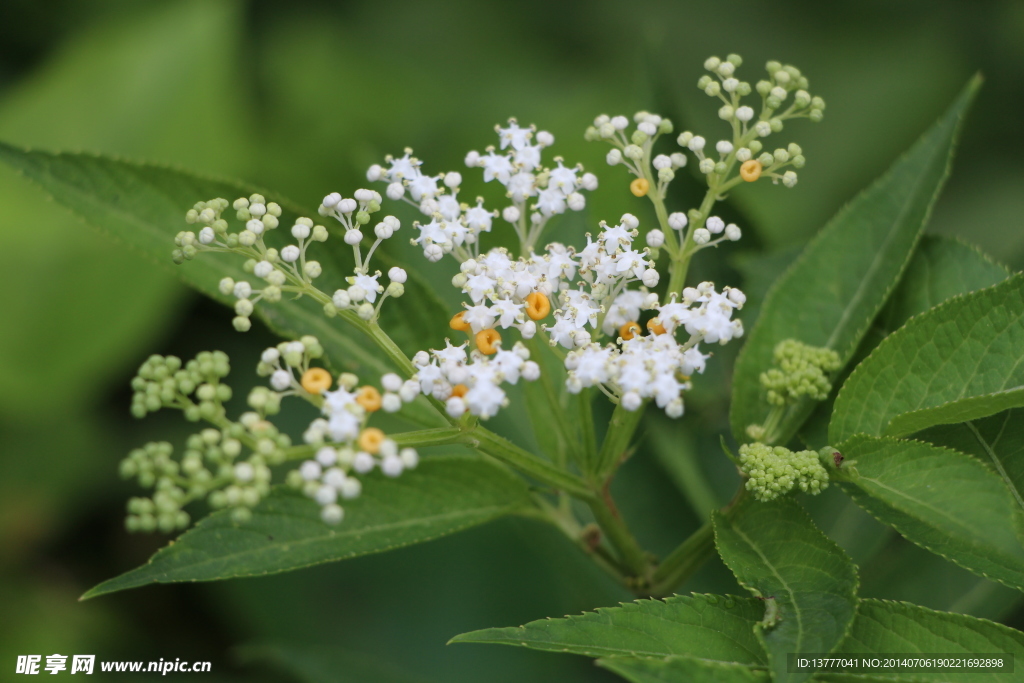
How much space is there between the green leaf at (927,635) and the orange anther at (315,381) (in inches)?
61.0

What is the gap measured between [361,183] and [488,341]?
2.63 metres

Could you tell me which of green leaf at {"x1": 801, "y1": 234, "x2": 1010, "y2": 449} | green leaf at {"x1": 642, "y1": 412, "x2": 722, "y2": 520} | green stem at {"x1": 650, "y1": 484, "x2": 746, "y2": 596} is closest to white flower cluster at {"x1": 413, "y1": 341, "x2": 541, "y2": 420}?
green stem at {"x1": 650, "y1": 484, "x2": 746, "y2": 596}

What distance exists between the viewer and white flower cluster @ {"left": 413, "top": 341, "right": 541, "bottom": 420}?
2.04 meters

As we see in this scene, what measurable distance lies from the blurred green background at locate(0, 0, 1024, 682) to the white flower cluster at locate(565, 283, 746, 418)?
110cm

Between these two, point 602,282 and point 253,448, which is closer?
point 253,448

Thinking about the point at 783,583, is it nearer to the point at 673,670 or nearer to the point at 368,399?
the point at 673,670

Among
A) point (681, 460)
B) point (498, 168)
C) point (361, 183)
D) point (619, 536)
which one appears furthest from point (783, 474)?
point (361, 183)

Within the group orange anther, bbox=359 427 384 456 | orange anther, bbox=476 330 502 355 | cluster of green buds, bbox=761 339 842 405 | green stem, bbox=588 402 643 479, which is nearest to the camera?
orange anther, bbox=359 427 384 456

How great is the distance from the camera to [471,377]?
209 centimetres

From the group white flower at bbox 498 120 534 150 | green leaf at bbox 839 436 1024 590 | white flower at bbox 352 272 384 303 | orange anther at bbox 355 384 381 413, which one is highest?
white flower at bbox 498 120 534 150

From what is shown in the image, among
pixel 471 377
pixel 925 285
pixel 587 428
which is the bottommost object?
pixel 587 428

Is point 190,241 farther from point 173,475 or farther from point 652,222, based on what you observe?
point 652,222

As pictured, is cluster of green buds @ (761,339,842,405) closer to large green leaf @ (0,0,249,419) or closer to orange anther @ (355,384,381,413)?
orange anther @ (355,384,381,413)

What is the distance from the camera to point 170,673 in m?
4.28
